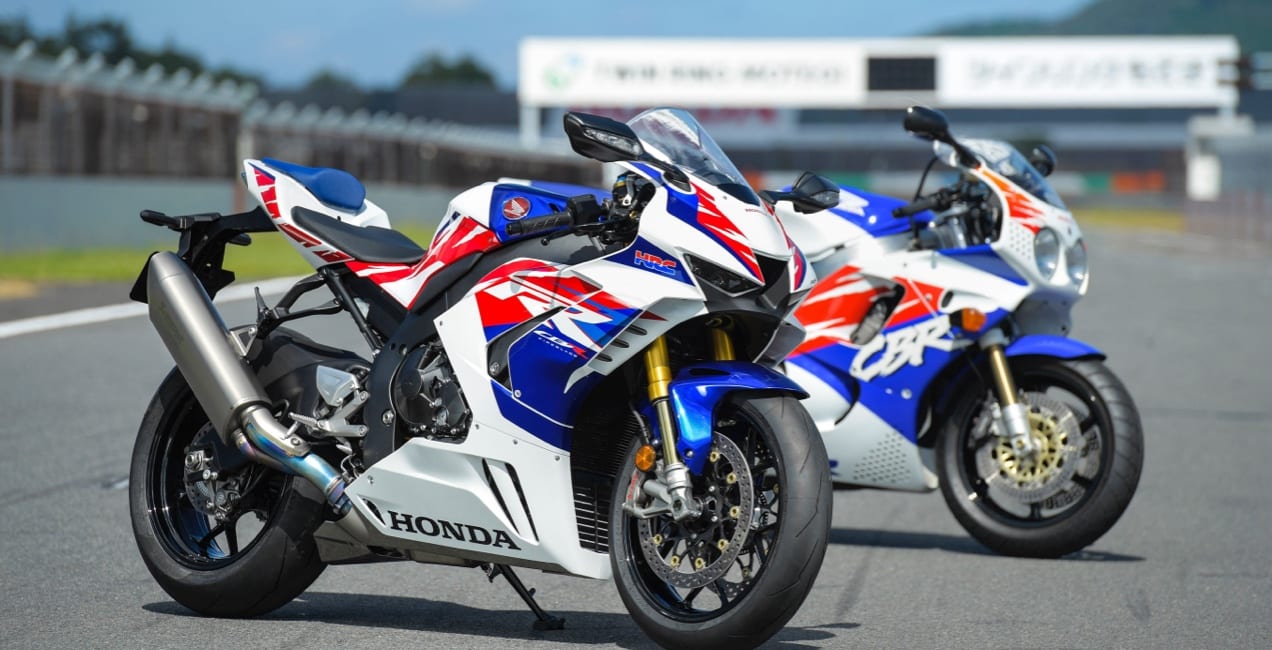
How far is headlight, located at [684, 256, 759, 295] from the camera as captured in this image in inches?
183

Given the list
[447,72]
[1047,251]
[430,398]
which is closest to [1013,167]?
[1047,251]

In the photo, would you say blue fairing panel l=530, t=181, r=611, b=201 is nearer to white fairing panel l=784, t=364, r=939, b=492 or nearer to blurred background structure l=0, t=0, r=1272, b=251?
white fairing panel l=784, t=364, r=939, b=492

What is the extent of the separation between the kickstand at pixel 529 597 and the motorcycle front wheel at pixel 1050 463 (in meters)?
2.20

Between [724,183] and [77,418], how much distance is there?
20.0 ft

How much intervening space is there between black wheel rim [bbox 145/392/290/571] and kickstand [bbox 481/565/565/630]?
708mm

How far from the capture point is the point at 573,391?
16.2ft

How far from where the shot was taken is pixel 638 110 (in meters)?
83.3

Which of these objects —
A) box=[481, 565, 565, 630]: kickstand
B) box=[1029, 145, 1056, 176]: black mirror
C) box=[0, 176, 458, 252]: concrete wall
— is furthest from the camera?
box=[0, 176, 458, 252]: concrete wall

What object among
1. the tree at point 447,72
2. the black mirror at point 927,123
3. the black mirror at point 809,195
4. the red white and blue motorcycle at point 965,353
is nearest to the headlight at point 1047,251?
the red white and blue motorcycle at point 965,353

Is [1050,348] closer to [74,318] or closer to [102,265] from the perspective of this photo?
[74,318]

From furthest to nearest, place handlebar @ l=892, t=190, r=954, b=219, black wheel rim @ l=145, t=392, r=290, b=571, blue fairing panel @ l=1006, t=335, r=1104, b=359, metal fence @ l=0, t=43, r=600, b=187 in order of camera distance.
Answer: metal fence @ l=0, t=43, r=600, b=187 < handlebar @ l=892, t=190, r=954, b=219 < blue fairing panel @ l=1006, t=335, r=1104, b=359 < black wheel rim @ l=145, t=392, r=290, b=571

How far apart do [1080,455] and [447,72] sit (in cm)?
16835

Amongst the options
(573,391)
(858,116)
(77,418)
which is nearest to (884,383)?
(573,391)

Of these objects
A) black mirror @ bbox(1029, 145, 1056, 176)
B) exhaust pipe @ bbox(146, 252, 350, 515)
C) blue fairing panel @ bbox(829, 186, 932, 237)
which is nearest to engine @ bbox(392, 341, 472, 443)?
exhaust pipe @ bbox(146, 252, 350, 515)
